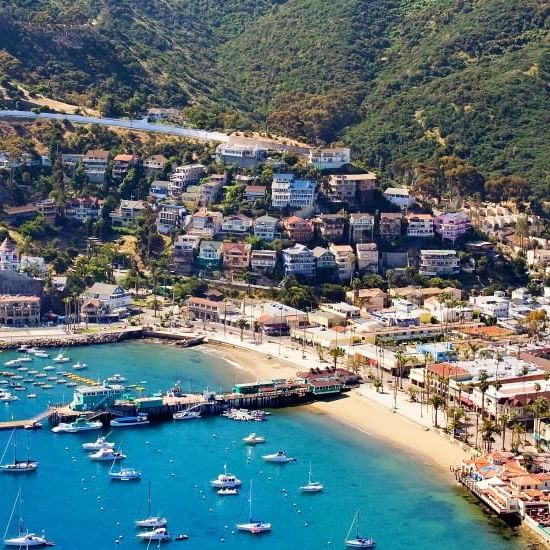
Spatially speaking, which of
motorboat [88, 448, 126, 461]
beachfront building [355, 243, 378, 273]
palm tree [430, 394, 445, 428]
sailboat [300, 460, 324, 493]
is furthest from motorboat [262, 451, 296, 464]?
beachfront building [355, 243, 378, 273]


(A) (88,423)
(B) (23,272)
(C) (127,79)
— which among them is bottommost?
(A) (88,423)

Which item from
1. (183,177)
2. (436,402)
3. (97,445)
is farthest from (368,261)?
(97,445)

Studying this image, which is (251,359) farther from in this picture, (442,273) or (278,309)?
(442,273)

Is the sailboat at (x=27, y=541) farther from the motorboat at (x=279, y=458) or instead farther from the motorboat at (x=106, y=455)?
the motorboat at (x=279, y=458)

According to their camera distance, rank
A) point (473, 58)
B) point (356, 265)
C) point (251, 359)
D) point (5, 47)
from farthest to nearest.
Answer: point (473, 58) < point (5, 47) < point (356, 265) < point (251, 359)

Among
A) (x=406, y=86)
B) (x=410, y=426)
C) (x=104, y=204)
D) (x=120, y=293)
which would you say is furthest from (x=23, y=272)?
(x=406, y=86)

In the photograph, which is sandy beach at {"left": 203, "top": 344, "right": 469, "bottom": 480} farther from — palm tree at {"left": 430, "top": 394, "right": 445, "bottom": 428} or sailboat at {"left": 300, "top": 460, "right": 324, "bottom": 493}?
sailboat at {"left": 300, "top": 460, "right": 324, "bottom": 493}

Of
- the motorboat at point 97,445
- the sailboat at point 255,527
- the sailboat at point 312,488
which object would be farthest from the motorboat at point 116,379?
the sailboat at point 255,527
